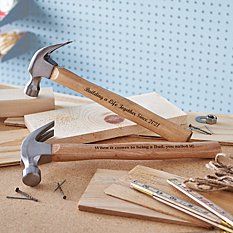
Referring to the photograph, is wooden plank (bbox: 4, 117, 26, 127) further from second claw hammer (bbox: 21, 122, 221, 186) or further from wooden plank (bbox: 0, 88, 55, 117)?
second claw hammer (bbox: 21, 122, 221, 186)

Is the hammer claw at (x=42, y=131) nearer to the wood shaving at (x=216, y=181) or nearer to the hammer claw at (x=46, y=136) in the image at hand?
the hammer claw at (x=46, y=136)

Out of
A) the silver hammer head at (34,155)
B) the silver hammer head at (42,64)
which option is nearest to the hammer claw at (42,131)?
the silver hammer head at (34,155)

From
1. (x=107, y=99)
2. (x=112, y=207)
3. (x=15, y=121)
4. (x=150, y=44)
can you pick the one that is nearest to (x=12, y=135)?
(x=15, y=121)

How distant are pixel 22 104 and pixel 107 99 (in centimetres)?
20

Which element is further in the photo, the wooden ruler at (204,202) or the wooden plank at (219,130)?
the wooden plank at (219,130)

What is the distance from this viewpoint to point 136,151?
3.18ft

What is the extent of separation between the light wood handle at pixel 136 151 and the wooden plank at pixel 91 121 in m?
0.08

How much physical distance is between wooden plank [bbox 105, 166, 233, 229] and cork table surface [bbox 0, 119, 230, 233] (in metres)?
0.04

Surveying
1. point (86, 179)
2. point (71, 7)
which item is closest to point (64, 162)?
point (86, 179)

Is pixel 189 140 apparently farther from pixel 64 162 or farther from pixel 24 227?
pixel 24 227

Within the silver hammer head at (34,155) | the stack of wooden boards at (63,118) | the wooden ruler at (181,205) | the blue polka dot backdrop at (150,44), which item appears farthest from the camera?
the blue polka dot backdrop at (150,44)

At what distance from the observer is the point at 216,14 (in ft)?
6.64

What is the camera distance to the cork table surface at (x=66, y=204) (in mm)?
792

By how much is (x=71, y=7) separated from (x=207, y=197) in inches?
60.8
